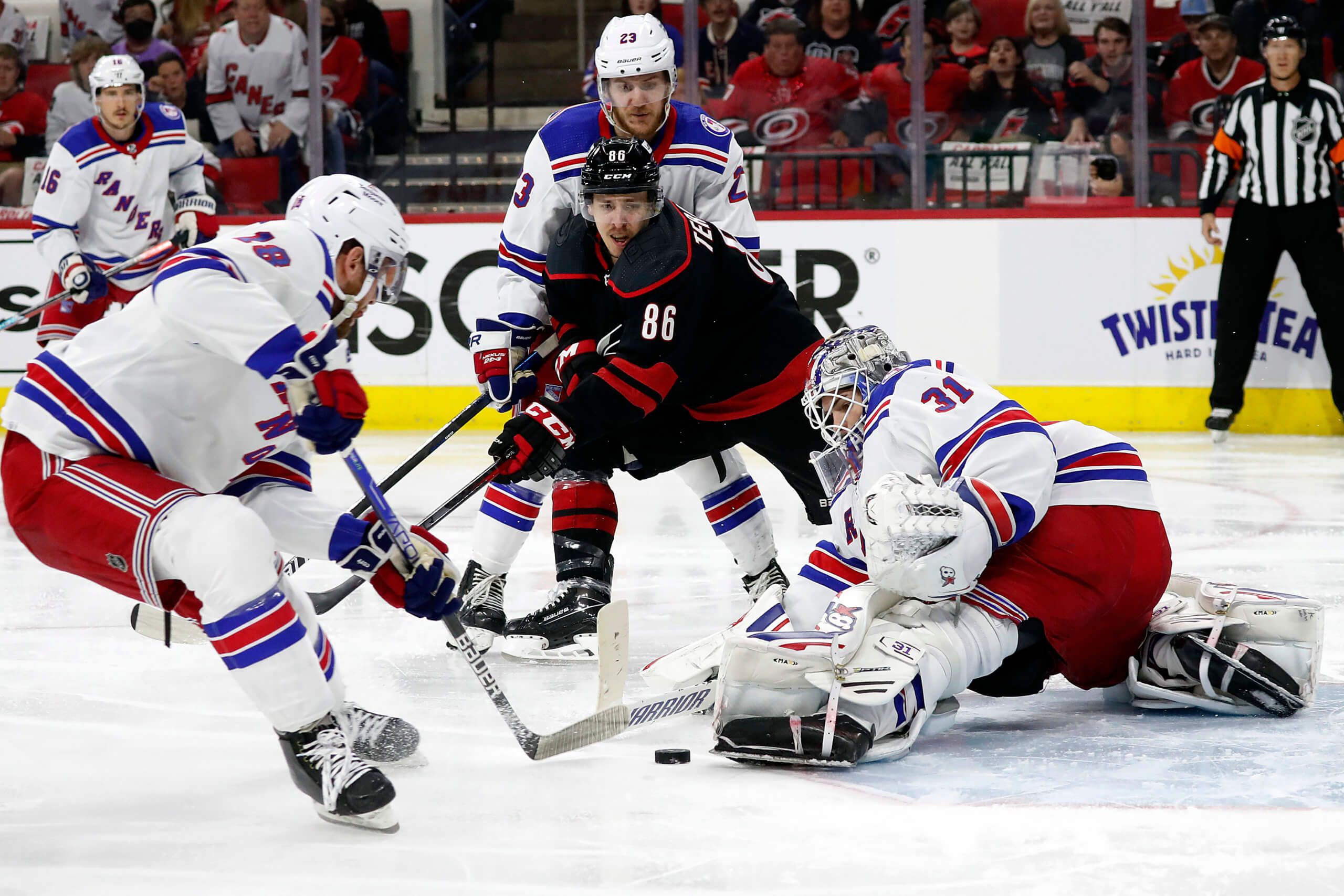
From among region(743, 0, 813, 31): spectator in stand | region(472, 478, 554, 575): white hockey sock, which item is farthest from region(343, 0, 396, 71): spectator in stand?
region(472, 478, 554, 575): white hockey sock

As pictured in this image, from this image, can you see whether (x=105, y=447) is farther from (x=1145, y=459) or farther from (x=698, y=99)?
(x=698, y=99)

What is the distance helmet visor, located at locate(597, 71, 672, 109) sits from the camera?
3.35 meters

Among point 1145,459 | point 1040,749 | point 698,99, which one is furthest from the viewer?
point 698,99

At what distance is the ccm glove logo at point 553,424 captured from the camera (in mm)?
2916

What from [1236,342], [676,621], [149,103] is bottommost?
[676,621]

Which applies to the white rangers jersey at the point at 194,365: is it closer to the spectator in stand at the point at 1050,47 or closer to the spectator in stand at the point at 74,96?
the spectator in stand at the point at 1050,47

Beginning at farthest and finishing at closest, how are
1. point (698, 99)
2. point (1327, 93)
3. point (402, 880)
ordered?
point (698, 99) → point (1327, 93) → point (402, 880)

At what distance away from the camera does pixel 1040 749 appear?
243 cm

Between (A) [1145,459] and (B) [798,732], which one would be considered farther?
(A) [1145,459]

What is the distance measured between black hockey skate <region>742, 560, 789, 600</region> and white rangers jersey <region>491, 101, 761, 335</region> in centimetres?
72

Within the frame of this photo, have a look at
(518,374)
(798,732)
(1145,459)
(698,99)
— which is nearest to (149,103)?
(698,99)

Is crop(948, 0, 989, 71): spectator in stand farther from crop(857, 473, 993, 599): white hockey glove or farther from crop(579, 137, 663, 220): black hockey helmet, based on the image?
crop(857, 473, 993, 599): white hockey glove

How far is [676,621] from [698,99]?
150 inches

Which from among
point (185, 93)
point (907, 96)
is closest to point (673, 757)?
point (907, 96)
